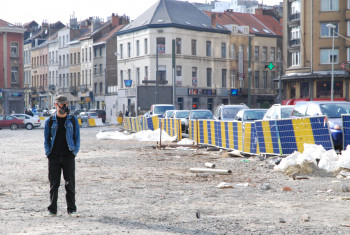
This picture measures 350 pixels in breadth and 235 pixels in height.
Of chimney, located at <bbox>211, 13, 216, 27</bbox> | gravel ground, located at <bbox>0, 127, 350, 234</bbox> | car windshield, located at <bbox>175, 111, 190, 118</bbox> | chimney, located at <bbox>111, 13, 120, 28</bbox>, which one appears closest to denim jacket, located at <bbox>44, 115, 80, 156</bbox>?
gravel ground, located at <bbox>0, 127, 350, 234</bbox>

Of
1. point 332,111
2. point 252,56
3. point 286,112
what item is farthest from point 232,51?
point 332,111

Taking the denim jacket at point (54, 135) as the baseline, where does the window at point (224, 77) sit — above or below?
above

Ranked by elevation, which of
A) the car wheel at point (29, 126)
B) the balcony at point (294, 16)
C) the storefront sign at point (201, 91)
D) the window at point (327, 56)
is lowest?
the car wheel at point (29, 126)

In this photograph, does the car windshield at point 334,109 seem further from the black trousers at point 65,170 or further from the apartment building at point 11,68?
the apartment building at point 11,68

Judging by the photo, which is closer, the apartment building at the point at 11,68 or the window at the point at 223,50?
the apartment building at the point at 11,68

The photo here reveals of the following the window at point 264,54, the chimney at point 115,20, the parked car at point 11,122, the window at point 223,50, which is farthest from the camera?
the chimney at point 115,20

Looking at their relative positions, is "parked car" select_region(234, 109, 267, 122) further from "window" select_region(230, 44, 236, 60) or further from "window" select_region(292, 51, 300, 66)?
"window" select_region(230, 44, 236, 60)

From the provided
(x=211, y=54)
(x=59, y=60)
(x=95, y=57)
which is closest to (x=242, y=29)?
(x=211, y=54)

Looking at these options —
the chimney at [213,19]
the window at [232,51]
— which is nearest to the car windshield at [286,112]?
the chimney at [213,19]

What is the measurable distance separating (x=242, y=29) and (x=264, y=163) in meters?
69.2

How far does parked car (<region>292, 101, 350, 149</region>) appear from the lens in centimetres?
1798

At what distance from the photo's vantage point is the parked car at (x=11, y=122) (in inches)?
2301

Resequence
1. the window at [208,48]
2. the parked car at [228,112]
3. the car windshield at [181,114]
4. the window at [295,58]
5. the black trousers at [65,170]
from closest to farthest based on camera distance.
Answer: the black trousers at [65,170], the parked car at [228,112], the car windshield at [181,114], the window at [295,58], the window at [208,48]

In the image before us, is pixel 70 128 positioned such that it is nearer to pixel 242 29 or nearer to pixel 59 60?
pixel 242 29
